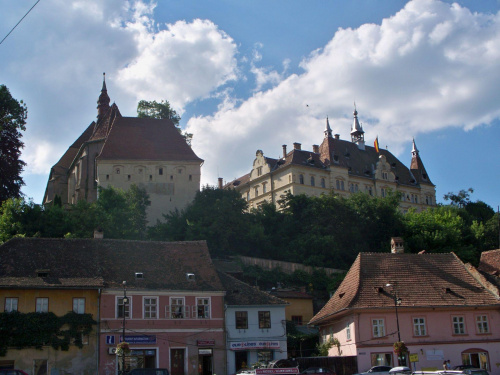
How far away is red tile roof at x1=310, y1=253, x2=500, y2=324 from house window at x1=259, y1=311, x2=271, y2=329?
422cm

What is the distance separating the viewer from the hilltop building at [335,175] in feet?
311

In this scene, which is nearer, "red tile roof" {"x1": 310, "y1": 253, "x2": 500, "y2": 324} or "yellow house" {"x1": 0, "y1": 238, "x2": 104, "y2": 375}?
"yellow house" {"x1": 0, "y1": 238, "x2": 104, "y2": 375}

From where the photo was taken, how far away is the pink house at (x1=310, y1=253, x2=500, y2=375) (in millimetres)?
41656

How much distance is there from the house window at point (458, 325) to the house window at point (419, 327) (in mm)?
2140

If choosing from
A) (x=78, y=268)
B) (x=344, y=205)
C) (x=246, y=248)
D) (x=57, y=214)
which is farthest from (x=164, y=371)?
(x=344, y=205)

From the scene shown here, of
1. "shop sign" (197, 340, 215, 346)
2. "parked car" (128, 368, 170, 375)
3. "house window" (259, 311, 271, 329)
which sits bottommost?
"parked car" (128, 368, 170, 375)

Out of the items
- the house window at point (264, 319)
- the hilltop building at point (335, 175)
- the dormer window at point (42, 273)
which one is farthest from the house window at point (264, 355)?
the hilltop building at point (335, 175)

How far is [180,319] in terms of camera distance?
136 ft

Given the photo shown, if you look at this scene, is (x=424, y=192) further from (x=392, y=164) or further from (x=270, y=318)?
(x=270, y=318)

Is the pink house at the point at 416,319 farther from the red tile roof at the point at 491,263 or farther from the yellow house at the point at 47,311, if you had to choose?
the yellow house at the point at 47,311

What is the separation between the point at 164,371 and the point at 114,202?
40046 millimetres

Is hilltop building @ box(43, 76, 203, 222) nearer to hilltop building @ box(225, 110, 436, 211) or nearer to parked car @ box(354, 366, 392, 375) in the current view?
hilltop building @ box(225, 110, 436, 211)

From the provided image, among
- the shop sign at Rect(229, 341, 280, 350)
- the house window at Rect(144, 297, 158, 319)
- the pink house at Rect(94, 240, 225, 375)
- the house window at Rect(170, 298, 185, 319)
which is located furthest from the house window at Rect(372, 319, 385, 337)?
the house window at Rect(144, 297, 158, 319)

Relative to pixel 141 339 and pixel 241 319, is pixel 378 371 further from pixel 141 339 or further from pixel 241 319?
pixel 141 339
